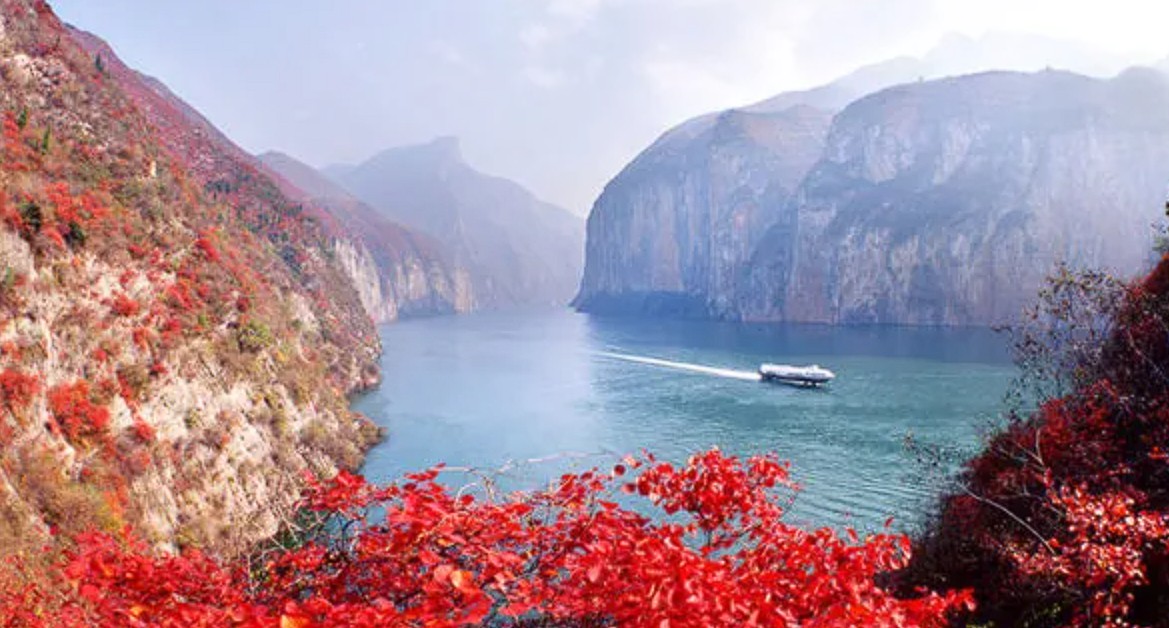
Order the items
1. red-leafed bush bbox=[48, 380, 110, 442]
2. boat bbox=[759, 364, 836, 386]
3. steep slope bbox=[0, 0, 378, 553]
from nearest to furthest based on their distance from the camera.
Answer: steep slope bbox=[0, 0, 378, 553], red-leafed bush bbox=[48, 380, 110, 442], boat bbox=[759, 364, 836, 386]

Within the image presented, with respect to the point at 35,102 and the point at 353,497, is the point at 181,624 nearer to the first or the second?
the point at 353,497

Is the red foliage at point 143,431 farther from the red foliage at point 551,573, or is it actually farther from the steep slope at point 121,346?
→ the red foliage at point 551,573

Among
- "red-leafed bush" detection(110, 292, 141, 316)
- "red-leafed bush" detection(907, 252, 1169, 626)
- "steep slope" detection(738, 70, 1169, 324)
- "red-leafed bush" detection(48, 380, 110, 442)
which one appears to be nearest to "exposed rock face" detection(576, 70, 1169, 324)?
"steep slope" detection(738, 70, 1169, 324)

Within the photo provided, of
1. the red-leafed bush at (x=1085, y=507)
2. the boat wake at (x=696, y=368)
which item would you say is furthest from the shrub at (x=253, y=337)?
the boat wake at (x=696, y=368)

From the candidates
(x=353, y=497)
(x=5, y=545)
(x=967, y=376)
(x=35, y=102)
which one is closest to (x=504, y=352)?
(x=967, y=376)

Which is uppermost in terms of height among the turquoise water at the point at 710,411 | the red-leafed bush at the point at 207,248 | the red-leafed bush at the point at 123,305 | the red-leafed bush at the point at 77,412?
the red-leafed bush at the point at 207,248

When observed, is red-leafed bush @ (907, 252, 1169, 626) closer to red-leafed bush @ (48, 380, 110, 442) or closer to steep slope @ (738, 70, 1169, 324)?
red-leafed bush @ (48, 380, 110, 442)
